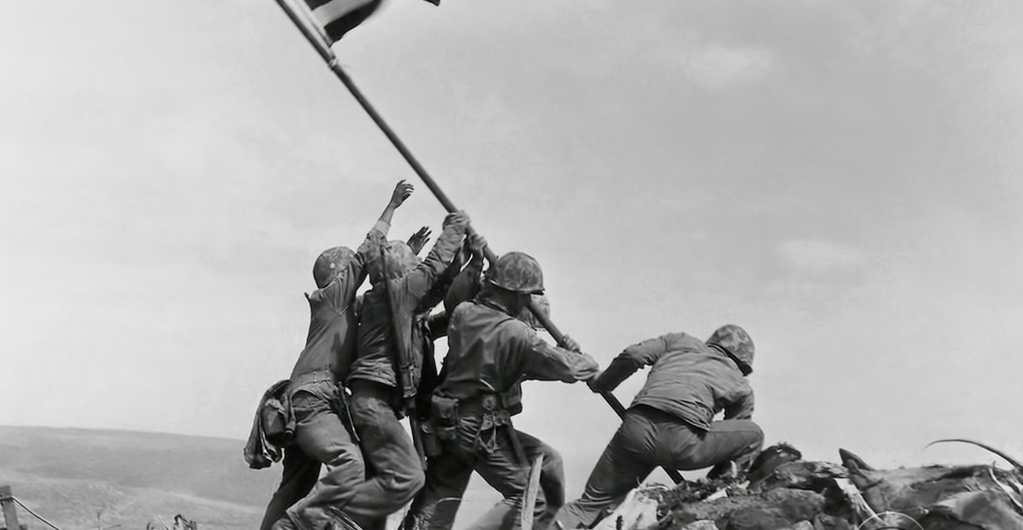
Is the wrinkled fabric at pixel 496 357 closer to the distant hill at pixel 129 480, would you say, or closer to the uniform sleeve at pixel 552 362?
the uniform sleeve at pixel 552 362

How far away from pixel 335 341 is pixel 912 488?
4262 mm

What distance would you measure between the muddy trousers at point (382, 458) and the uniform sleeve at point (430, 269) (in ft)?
2.37

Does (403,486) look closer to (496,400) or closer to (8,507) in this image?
(496,400)

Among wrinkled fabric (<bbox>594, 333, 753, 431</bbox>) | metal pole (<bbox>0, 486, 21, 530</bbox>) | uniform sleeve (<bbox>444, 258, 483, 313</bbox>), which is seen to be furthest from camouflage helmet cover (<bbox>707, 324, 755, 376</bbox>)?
metal pole (<bbox>0, 486, 21, 530</bbox>)

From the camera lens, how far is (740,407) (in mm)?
9305

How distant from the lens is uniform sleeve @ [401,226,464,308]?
9484mm

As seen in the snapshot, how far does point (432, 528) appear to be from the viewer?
30.9ft

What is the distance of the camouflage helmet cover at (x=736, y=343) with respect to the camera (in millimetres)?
9453

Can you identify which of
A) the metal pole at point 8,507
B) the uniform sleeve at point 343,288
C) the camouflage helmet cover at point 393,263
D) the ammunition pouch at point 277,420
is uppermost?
the camouflage helmet cover at point 393,263

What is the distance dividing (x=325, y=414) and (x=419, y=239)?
5.86ft

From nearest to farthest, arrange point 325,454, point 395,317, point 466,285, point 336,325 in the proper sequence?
point 325,454, point 395,317, point 336,325, point 466,285

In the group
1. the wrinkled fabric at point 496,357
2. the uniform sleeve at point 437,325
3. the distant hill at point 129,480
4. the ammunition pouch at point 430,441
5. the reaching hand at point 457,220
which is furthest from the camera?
the distant hill at point 129,480

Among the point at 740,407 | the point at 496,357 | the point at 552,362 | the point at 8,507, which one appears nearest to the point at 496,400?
the point at 496,357

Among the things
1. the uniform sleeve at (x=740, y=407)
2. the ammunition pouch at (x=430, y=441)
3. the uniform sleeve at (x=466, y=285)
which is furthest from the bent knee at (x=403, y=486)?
the uniform sleeve at (x=740, y=407)
